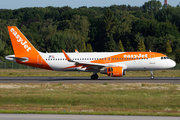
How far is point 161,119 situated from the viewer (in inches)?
591

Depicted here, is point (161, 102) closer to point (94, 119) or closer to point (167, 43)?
point (94, 119)

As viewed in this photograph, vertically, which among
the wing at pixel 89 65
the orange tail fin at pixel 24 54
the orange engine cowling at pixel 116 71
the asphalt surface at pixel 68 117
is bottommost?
the asphalt surface at pixel 68 117

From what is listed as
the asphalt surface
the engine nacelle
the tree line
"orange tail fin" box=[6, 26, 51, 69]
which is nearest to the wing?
the engine nacelle

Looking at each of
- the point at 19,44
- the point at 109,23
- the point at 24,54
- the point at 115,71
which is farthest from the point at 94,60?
the point at 109,23

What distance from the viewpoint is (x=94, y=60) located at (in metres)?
40.8

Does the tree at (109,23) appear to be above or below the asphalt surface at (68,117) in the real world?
above

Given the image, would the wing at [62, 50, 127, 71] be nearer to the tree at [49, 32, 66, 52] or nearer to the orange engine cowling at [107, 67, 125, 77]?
the orange engine cowling at [107, 67, 125, 77]

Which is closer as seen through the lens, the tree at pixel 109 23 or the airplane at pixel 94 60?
the airplane at pixel 94 60

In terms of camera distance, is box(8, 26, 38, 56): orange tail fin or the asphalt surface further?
box(8, 26, 38, 56): orange tail fin

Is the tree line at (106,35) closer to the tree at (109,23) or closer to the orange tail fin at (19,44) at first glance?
the tree at (109,23)

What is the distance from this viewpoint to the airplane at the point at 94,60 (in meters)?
39.7

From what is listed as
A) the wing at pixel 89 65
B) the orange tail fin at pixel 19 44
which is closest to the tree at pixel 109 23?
the orange tail fin at pixel 19 44

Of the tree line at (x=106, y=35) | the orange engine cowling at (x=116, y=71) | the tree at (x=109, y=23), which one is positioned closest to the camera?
the orange engine cowling at (x=116, y=71)

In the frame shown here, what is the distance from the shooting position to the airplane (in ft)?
130
